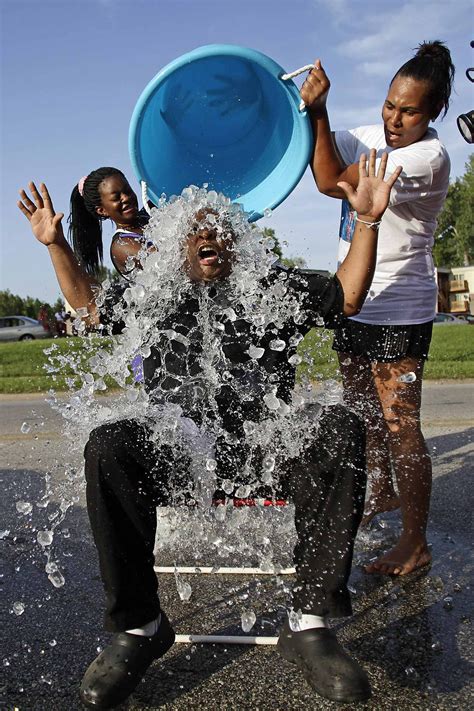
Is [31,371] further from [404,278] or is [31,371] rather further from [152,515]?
[152,515]

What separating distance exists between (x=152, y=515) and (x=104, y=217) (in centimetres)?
224

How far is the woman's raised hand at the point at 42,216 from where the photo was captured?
2707mm

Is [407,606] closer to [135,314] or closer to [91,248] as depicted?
[135,314]

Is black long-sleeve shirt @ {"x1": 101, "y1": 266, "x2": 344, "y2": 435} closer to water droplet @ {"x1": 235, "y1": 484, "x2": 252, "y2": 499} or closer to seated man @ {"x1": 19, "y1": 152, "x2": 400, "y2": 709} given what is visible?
seated man @ {"x1": 19, "y1": 152, "x2": 400, "y2": 709}

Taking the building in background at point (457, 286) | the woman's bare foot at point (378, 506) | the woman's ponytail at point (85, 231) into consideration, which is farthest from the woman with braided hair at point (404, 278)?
the building in background at point (457, 286)

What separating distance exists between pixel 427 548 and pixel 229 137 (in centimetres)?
202

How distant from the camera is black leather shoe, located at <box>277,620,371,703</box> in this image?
187cm

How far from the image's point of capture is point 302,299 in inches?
99.1

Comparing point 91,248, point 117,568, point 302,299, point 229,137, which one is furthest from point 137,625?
point 91,248

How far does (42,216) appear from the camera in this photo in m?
2.73

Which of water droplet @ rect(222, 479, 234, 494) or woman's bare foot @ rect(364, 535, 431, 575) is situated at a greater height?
water droplet @ rect(222, 479, 234, 494)

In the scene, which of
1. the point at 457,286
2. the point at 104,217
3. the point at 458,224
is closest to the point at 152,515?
the point at 104,217

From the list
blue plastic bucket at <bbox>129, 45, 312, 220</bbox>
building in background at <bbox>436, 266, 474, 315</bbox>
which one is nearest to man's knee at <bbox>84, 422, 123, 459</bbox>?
blue plastic bucket at <bbox>129, 45, 312, 220</bbox>

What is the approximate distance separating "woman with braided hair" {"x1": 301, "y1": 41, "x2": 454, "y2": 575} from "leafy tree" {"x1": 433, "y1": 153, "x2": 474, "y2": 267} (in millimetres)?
53255
